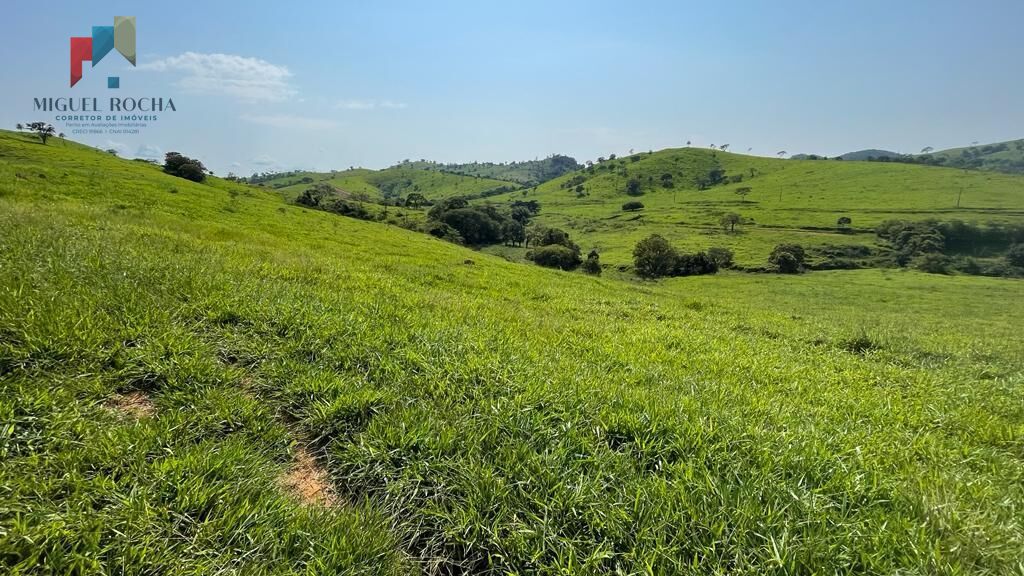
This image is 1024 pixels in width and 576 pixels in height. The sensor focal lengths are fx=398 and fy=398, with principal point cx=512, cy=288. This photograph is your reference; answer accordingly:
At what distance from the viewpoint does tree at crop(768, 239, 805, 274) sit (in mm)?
80938

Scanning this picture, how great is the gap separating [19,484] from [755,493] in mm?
4947

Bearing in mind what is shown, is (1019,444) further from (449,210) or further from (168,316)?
(449,210)

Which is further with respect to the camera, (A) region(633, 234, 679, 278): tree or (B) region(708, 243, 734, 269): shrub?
(B) region(708, 243, 734, 269): shrub

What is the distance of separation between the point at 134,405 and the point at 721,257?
9550 cm

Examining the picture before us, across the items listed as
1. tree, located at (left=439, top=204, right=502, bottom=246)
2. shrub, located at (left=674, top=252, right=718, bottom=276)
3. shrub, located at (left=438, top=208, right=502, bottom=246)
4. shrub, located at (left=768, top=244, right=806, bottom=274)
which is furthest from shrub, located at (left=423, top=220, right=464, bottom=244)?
shrub, located at (left=768, top=244, right=806, bottom=274)

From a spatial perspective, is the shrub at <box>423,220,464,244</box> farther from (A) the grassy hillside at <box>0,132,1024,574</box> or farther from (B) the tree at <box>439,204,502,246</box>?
(A) the grassy hillside at <box>0,132,1024,574</box>

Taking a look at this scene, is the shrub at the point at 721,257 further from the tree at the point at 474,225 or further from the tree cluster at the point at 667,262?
the tree at the point at 474,225

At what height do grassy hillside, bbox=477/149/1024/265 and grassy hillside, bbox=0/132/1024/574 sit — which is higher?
grassy hillside, bbox=477/149/1024/265

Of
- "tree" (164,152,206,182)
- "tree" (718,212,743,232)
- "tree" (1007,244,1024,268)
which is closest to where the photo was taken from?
"tree" (164,152,206,182)

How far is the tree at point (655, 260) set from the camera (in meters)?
83.3

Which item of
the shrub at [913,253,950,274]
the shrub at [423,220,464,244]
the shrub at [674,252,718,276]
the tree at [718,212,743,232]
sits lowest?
the shrub at [674,252,718,276]

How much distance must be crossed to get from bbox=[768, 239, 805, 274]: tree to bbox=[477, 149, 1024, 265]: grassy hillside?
3.56 meters

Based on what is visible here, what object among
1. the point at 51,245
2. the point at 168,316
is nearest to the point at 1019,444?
the point at 168,316

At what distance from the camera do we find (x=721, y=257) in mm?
85562
